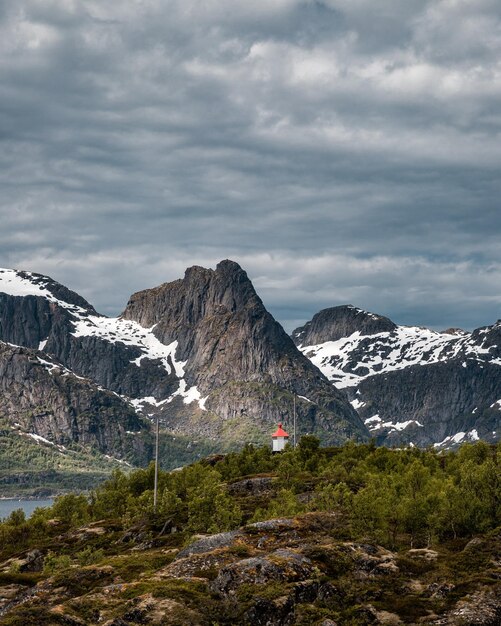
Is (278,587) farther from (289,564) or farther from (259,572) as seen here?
(289,564)

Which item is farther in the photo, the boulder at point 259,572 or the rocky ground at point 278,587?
the boulder at point 259,572

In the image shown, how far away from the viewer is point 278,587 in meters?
62.1

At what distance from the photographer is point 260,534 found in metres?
80.0

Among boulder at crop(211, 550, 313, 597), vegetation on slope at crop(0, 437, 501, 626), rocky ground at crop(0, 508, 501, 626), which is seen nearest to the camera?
rocky ground at crop(0, 508, 501, 626)

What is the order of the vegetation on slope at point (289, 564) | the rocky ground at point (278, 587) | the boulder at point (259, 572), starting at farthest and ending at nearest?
the boulder at point (259, 572)
the vegetation on slope at point (289, 564)
the rocky ground at point (278, 587)

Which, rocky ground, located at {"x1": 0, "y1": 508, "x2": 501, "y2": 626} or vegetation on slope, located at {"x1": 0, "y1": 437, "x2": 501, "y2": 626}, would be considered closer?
rocky ground, located at {"x1": 0, "y1": 508, "x2": 501, "y2": 626}

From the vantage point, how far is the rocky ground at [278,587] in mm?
59062

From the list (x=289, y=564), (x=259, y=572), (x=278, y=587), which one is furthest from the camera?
(x=289, y=564)

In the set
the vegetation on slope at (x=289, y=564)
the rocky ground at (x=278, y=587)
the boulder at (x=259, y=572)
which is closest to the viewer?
the rocky ground at (x=278, y=587)

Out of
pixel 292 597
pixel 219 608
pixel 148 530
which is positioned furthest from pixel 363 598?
pixel 148 530

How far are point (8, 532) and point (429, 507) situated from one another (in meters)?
88.5

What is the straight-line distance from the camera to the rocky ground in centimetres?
5906

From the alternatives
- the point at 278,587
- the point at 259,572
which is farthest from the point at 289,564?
the point at 278,587

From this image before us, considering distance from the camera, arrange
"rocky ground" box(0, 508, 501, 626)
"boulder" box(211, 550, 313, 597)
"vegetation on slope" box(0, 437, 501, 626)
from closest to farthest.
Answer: "rocky ground" box(0, 508, 501, 626) → "vegetation on slope" box(0, 437, 501, 626) → "boulder" box(211, 550, 313, 597)
